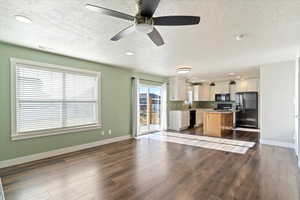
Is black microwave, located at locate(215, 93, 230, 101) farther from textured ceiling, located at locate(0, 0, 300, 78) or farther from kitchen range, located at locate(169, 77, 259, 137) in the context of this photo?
textured ceiling, located at locate(0, 0, 300, 78)

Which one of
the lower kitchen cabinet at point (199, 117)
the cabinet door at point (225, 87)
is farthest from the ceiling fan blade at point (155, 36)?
the cabinet door at point (225, 87)

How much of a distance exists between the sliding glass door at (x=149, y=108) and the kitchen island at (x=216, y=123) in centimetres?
219

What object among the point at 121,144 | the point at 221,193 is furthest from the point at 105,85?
the point at 221,193

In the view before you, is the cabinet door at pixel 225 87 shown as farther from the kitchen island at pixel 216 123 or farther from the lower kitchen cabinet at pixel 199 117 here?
the kitchen island at pixel 216 123

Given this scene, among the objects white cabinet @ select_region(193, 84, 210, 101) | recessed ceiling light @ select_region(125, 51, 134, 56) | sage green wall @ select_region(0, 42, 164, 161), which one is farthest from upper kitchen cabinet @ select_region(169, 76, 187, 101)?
recessed ceiling light @ select_region(125, 51, 134, 56)

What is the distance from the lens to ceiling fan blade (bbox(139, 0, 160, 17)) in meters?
1.45

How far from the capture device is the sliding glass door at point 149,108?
661 centimetres

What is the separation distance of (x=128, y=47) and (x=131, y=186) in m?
2.69

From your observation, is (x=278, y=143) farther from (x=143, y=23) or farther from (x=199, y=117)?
(x=143, y=23)

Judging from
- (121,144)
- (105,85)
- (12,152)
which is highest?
(105,85)

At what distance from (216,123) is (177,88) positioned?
7.88 feet

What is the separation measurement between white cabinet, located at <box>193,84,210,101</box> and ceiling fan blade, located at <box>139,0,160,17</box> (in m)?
7.81

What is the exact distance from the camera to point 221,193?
7.44ft

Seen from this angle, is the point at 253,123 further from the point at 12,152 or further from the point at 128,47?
the point at 12,152
